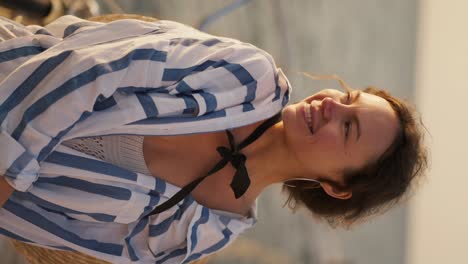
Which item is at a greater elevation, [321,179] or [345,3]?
[321,179]

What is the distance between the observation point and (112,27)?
2.71 ft

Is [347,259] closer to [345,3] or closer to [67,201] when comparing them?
[345,3]

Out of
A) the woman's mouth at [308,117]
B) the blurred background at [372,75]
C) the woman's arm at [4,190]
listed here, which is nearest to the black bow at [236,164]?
the woman's mouth at [308,117]

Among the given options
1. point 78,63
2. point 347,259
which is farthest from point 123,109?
point 347,259

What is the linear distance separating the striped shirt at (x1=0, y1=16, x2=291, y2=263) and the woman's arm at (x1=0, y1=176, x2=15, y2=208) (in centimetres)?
2

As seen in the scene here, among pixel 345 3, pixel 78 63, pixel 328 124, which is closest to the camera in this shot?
pixel 78 63

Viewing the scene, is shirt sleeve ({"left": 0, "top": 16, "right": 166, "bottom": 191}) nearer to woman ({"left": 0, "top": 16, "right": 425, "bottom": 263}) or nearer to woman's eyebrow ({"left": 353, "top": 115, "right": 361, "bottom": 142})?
woman ({"left": 0, "top": 16, "right": 425, "bottom": 263})

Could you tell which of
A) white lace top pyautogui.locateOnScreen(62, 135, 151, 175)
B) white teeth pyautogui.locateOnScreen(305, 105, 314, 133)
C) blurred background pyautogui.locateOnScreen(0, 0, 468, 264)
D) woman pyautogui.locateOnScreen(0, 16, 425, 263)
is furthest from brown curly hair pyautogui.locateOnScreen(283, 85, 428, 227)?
blurred background pyautogui.locateOnScreen(0, 0, 468, 264)

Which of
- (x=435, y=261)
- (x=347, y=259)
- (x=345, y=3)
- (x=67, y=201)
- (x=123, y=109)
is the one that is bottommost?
(x=347, y=259)

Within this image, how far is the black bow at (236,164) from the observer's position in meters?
0.88

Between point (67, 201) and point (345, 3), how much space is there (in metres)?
1.46

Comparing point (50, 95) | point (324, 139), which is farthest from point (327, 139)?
point (50, 95)

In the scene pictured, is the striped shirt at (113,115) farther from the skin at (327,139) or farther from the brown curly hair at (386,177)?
the brown curly hair at (386,177)

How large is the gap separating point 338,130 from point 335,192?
13 cm
